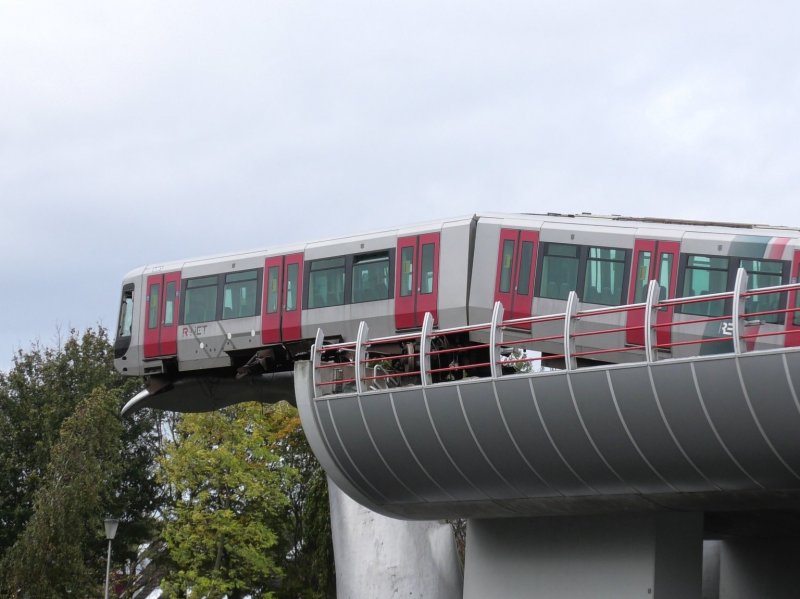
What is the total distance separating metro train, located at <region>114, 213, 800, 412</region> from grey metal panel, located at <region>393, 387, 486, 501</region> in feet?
5.83

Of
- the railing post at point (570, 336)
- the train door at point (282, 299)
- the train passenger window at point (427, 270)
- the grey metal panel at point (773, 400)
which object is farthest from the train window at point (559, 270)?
the grey metal panel at point (773, 400)

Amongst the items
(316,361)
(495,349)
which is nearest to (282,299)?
(316,361)

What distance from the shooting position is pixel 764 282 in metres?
25.4

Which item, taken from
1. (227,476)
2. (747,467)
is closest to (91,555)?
(227,476)

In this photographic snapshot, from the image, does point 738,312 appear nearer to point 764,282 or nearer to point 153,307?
point 764,282

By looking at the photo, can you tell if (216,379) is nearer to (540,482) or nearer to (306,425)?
(306,425)

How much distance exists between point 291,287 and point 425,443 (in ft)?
22.4

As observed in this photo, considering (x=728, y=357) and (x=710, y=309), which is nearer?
(x=728, y=357)

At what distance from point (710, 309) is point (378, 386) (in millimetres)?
6963

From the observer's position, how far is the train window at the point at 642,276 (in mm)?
26469

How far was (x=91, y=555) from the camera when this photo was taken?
56.3 meters

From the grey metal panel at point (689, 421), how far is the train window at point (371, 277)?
29.9 ft

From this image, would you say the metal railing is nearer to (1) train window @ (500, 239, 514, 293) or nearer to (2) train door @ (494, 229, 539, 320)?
(2) train door @ (494, 229, 539, 320)

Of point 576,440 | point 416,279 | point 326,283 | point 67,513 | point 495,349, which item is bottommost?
point 67,513
